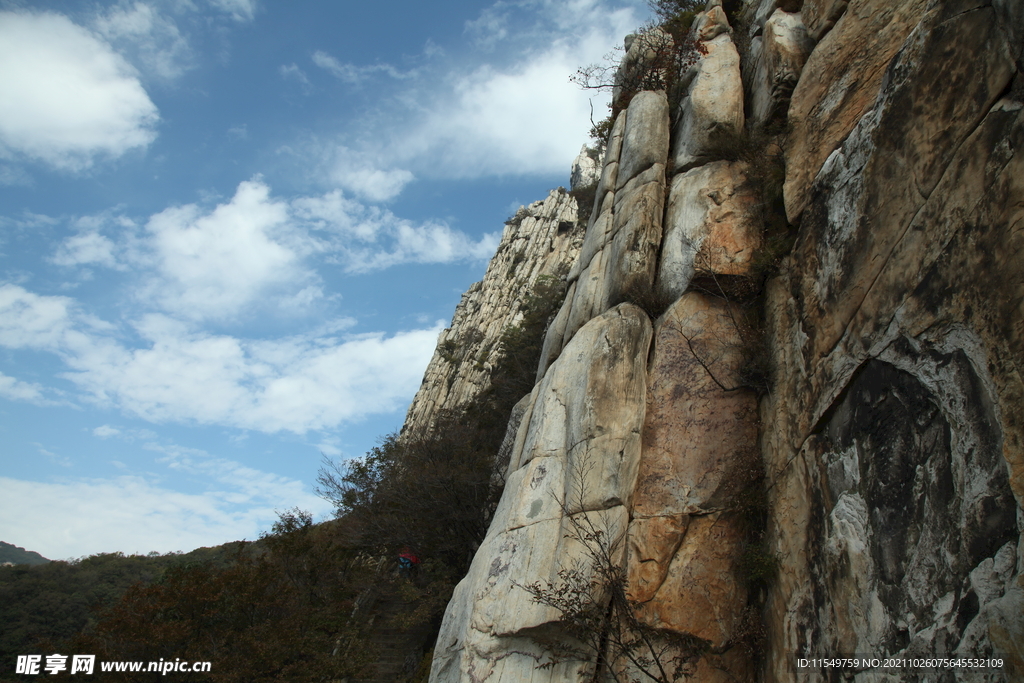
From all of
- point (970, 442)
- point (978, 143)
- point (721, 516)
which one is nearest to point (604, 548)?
point (721, 516)

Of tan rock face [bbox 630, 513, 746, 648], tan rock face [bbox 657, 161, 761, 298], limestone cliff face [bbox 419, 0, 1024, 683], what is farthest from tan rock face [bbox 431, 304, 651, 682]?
tan rock face [bbox 657, 161, 761, 298]

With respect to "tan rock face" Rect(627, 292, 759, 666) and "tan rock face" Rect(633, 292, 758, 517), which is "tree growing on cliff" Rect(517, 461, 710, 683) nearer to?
"tan rock face" Rect(627, 292, 759, 666)

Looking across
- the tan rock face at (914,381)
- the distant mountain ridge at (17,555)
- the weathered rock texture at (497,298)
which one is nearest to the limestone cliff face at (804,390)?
the tan rock face at (914,381)

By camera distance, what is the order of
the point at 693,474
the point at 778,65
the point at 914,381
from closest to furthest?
the point at 914,381 < the point at 693,474 < the point at 778,65

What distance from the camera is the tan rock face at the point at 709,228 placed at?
9695mm

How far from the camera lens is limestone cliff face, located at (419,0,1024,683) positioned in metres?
4.84

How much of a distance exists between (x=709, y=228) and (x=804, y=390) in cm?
368

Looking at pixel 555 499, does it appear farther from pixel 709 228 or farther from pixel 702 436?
pixel 709 228

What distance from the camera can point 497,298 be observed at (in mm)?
46469

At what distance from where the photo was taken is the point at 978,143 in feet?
17.2

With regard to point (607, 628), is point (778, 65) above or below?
above

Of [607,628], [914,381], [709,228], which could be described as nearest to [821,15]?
[709,228]

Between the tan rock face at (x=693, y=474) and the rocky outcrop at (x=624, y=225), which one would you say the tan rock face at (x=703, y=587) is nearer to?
the tan rock face at (x=693, y=474)

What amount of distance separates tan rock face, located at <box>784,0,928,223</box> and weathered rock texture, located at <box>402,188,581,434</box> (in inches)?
964
